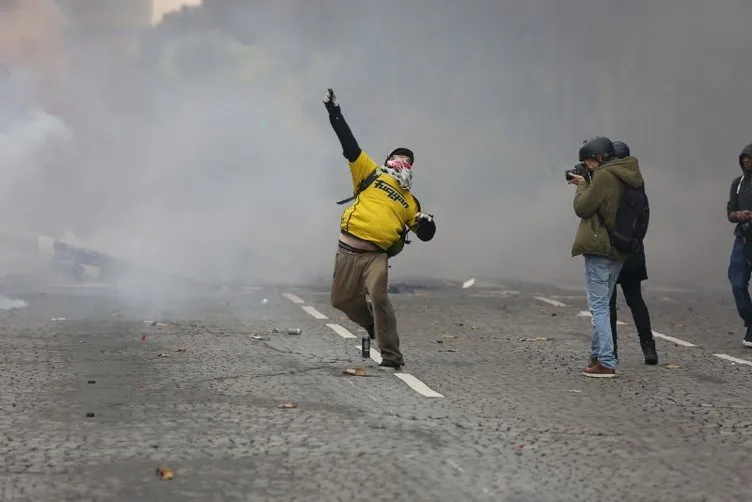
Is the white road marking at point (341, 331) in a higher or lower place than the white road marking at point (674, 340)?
lower

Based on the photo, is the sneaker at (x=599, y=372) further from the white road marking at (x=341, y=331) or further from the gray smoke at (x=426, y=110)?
the gray smoke at (x=426, y=110)

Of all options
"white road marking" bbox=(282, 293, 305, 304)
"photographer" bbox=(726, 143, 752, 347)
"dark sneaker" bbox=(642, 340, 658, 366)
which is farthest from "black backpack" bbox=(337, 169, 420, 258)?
"white road marking" bbox=(282, 293, 305, 304)

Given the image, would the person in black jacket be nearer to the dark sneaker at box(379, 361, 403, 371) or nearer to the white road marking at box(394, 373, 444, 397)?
the dark sneaker at box(379, 361, 403, 371)

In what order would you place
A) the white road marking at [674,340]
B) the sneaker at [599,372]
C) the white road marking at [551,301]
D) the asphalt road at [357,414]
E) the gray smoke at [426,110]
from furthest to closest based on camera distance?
1. the gray smoke at [426,110]
2. the white road marking at [551,301]
3. the white road marking at [674,340]
4. the sneaker at [599,372]
5. the asphalt road at [357,414]

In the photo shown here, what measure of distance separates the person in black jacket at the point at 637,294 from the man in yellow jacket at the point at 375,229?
1.57 m

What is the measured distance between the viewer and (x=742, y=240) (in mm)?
13469

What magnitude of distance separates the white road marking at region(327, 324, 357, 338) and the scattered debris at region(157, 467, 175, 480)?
6.23 metres

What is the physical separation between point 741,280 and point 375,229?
389cm

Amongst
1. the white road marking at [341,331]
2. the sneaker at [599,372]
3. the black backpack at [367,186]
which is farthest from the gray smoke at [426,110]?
the sneaker at [599,372]

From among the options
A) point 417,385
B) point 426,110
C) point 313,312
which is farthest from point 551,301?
point 426,110

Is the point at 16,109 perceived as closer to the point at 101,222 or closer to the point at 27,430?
the point at 101,222

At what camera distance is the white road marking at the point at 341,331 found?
13.4 metres

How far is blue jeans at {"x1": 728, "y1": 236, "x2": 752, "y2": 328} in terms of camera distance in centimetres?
1334

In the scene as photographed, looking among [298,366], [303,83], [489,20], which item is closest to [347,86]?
[303,83]
